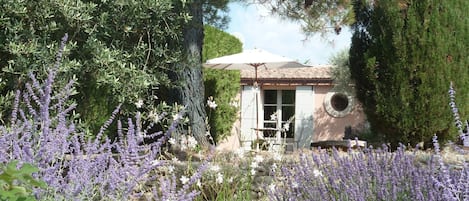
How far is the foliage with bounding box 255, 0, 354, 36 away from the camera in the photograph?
33.0ft

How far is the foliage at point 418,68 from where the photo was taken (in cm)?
814

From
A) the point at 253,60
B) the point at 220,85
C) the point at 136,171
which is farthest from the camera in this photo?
the point at 220,85

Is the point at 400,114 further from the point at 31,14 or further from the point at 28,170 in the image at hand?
the point at 28,170

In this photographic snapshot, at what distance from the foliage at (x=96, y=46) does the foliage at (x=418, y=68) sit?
117 inches

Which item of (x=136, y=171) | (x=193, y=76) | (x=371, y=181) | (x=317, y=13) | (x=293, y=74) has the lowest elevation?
(x=371, y=181)

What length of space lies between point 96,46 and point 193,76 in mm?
1641

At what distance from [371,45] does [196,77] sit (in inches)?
109

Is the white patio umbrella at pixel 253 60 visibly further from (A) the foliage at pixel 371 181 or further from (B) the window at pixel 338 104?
(A) the foliage at pixel 371 181

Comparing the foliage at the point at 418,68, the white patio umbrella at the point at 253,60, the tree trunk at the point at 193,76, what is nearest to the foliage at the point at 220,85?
the white patio umbrella at the point at 253,60

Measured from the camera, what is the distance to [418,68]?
27.0ft

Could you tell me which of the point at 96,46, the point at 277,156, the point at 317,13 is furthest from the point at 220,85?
the point at 277,156

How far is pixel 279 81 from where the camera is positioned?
1736 centimetres

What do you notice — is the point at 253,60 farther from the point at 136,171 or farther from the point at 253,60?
the point at 136,171

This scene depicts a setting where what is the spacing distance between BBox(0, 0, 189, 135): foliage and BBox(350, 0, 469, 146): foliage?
298 cm
